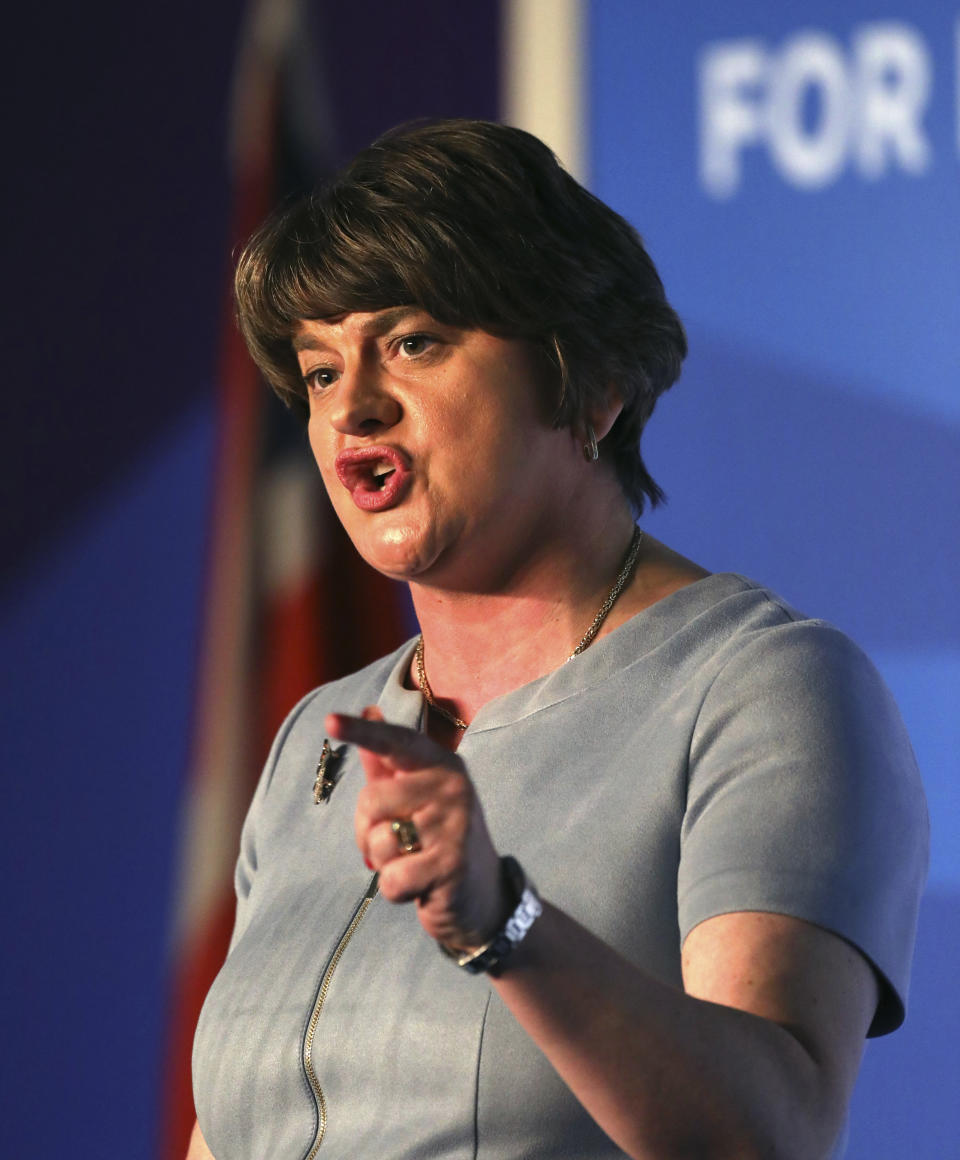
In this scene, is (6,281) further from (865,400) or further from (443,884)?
(443,884)

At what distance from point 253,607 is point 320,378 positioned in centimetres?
141

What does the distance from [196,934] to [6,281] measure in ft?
4.50

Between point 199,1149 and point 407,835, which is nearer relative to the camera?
point 407,835

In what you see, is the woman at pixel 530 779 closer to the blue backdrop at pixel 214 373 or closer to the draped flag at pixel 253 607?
the blue backdrop at pixel 214 373

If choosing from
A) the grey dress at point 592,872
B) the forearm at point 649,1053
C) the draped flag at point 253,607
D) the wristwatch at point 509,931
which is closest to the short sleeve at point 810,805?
the grey dress at point 592,872

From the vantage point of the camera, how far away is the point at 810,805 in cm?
113

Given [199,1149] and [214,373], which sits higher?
[214,373]

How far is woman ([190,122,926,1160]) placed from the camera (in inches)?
38.3

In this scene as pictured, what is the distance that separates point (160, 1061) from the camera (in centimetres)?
282

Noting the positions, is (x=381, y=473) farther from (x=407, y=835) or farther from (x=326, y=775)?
(x=407, y=835)

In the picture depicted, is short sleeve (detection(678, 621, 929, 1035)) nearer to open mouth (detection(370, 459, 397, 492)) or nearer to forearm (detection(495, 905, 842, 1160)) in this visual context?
forearm (detection(495, 905, 842, 1160))

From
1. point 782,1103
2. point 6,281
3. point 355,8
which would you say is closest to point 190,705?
point 6,281

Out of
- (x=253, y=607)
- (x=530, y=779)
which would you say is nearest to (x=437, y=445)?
(x=530, y=779)

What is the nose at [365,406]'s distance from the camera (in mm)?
1420
